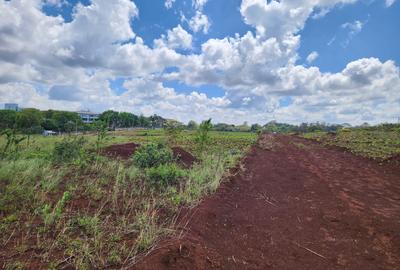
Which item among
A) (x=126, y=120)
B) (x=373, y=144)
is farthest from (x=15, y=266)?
(x=126, y=120)

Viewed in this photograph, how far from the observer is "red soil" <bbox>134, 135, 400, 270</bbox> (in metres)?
3.63

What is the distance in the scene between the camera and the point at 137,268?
2.98m

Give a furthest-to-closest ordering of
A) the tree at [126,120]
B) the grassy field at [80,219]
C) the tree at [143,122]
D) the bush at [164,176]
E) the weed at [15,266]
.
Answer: the tree at [143,122]
the tree at [126,120]
the bush at [164,176]
the grassy field at [80,219]
the weed at [15,266]

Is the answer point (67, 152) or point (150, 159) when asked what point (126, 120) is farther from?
point (150, 159)

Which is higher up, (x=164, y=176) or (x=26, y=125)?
(x=26, y=125)

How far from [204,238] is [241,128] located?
104204mm

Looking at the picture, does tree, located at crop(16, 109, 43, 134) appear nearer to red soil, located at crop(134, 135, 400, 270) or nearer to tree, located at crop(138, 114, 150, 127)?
red soil, located at crop(134, 135, 400, 270)

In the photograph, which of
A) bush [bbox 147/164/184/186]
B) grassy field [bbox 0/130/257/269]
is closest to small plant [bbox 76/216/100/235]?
grassy field [bbox 0/130/257/269]

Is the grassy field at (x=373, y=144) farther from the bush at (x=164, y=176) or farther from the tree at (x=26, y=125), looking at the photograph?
the tree at (x=26, y=125)

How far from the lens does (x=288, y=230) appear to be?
16.2 feet

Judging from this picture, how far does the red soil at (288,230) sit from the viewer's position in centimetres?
363

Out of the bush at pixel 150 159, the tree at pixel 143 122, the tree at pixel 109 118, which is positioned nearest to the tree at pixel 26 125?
the tree at pixel 109 118

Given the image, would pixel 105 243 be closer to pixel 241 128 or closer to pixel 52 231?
pixel 52 231

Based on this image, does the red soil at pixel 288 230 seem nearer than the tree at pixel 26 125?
Yes
